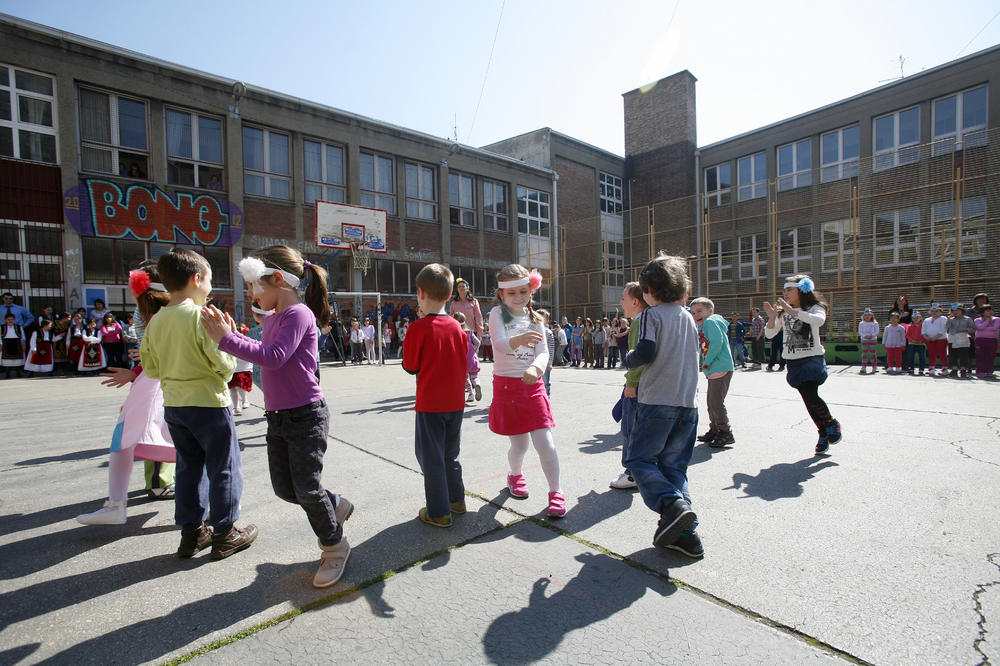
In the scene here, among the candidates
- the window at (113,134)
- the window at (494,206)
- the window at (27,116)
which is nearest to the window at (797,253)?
the window at (494,206)

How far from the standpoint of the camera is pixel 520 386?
3322mm

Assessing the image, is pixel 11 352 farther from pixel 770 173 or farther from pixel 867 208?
pixel 770 173

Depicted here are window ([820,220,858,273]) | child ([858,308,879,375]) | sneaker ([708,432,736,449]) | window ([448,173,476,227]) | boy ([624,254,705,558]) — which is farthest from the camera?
window ([448,173,476,227])

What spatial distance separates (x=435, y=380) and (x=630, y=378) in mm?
1185

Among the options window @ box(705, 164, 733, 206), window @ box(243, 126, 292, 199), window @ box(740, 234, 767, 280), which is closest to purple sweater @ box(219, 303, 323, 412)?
window @ box(243, 126, 292, 199)

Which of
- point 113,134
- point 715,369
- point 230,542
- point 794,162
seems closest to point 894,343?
point 715,369

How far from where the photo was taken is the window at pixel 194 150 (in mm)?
16922

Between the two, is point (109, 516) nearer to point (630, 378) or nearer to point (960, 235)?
point (630, 378)

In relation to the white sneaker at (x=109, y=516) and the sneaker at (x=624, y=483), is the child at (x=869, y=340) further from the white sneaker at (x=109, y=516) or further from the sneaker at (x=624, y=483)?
the white sneaker at (x=109, y=516)

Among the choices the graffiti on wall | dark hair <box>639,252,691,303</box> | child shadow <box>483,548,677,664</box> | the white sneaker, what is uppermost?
the graffiti on wall

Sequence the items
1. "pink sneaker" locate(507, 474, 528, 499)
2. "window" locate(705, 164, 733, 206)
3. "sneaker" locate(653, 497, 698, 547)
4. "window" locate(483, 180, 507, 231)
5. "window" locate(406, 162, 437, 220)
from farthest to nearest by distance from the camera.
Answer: "window" locate(705, 164, 733, 206) → "window" locate(483, 180, 507, 231) → "window" locate(406, 162, 437, 220) → "pink sneaker" locate(507, 474, 528, 499) → "sneaker" locate(653, 497, 698, 547)

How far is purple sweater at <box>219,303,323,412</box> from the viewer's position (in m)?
2.36

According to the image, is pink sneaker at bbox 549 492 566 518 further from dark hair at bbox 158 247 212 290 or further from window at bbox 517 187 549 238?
window at bbox 517 187 549 238

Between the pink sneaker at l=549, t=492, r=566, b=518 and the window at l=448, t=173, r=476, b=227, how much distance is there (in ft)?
72.2
